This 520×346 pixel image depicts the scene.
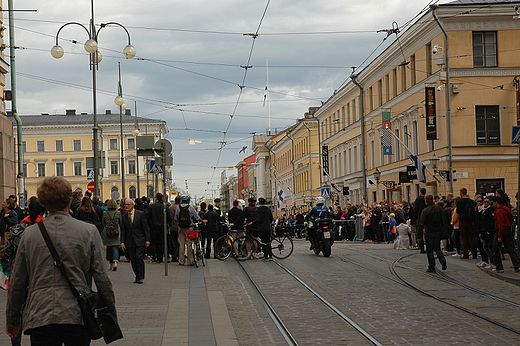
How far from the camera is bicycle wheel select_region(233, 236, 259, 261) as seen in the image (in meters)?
25.6

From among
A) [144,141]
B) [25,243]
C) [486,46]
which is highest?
[486,46]

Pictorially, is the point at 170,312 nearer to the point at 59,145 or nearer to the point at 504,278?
the point at 504,278

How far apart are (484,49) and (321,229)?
24480 millimetres

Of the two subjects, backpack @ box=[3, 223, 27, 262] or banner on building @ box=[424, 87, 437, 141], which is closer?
backpack @ box=[3, 223, 27, 262]

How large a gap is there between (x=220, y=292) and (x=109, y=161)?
10695cm

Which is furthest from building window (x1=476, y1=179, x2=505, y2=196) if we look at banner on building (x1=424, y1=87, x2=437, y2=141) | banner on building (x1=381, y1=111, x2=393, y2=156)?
banner on building (x1=381, y1=111, x2=393, y2=156)

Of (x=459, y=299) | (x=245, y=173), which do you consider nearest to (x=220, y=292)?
(x=459, y=299)

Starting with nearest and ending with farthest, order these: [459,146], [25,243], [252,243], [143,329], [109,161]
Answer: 1. [25,243]
2. [143,329]
3. [252,243]
4. [459,146]
5. [109,161]

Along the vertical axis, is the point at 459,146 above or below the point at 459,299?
above

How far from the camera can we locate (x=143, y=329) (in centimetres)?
1177

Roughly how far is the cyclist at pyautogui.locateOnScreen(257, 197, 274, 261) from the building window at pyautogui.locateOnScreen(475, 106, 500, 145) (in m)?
23.8

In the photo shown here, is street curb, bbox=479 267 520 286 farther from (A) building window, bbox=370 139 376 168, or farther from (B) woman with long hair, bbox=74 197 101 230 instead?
(A) building window, bbox=370 139 376 168

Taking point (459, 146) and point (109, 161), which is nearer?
point (459, 146)

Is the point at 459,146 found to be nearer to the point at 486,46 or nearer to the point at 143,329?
the point at 486,46
